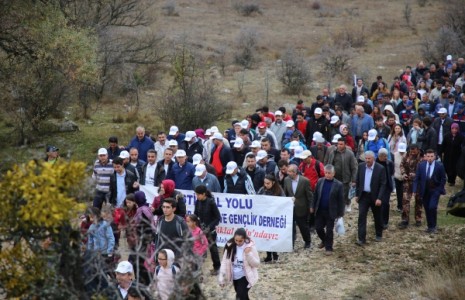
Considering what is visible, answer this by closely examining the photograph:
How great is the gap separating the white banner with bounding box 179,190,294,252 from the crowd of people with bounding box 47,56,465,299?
219mm

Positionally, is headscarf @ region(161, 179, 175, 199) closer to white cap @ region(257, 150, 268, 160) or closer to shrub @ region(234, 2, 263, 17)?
white cap @ region(257, 150, 268, 160)

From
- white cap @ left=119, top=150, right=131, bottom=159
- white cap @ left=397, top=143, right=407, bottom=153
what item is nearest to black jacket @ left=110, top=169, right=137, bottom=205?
white cap @ left=119, top=150, right=131, bottom=159

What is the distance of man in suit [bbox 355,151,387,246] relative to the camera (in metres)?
13.0

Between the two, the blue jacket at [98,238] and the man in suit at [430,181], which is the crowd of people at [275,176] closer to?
the man in suit at [430,181]

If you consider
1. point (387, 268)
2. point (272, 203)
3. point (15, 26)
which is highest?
point (15, 26)

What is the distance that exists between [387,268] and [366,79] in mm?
20359

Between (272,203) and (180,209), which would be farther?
(272,203)

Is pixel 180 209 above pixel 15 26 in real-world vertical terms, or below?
below

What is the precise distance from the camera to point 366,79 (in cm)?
3169

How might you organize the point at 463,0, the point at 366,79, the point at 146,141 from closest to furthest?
the point at 146,141 < the point at 366,79 < the point at 463,0

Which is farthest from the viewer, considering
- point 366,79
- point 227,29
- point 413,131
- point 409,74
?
point 227,29

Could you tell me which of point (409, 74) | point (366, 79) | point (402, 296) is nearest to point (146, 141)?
point (402, 296)

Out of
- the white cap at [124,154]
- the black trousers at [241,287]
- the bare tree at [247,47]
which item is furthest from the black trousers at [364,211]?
the bare tree at [247,47]

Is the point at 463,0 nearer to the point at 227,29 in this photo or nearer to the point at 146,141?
the point at 227,29
